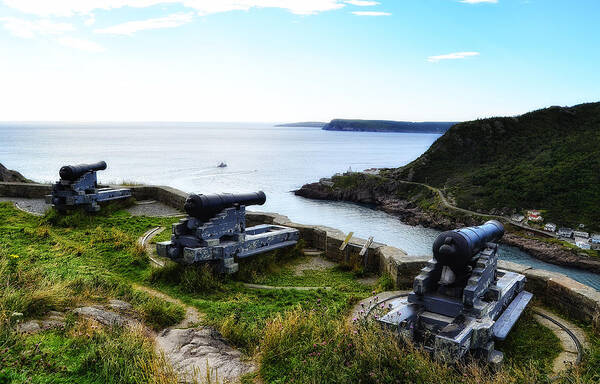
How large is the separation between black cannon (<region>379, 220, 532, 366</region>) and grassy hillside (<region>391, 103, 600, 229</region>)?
4865 cm

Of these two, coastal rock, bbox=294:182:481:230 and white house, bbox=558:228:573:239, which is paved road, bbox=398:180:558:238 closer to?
white house, bbox=558:228:573:239

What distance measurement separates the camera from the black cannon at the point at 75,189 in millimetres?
11594

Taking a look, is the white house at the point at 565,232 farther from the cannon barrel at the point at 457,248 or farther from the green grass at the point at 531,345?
the cannon barrel at the point at 457,248

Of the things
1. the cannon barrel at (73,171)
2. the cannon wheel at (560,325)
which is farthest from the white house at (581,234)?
the cannon barrel at (73,171)

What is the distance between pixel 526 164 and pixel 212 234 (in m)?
68.8

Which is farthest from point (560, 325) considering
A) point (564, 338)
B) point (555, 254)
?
point (555, 254)

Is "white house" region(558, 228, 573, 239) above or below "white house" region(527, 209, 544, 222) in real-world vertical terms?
below

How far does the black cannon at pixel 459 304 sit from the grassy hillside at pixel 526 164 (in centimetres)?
4865

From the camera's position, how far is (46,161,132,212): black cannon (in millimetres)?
11594

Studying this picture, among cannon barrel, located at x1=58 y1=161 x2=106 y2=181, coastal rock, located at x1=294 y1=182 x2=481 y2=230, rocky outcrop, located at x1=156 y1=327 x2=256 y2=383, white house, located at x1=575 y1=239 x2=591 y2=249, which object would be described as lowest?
coastal rock, located at x1=294 y1=182 x2=481 y2=230

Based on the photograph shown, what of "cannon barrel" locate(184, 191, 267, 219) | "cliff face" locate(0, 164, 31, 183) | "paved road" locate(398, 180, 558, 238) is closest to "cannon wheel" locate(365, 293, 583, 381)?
"cannon barrel" locate(184, 191, 267, 219)

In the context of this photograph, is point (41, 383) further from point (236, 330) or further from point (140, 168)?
point (140, 168)

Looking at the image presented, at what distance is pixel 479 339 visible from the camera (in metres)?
4.63

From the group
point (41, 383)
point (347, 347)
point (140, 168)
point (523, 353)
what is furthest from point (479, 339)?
point (140, 168)
